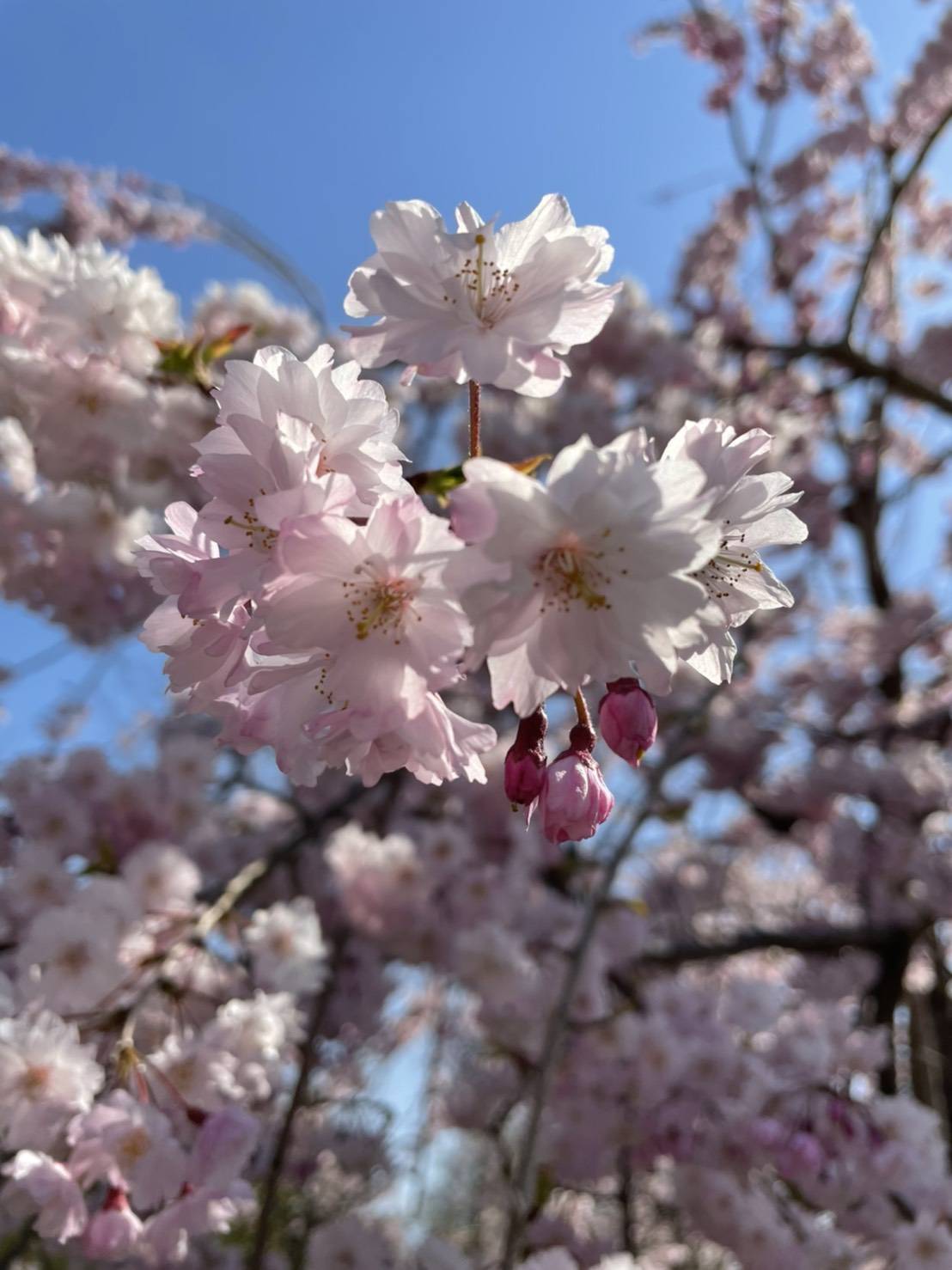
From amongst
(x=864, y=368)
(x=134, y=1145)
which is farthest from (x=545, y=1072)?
(x=864, y=368)

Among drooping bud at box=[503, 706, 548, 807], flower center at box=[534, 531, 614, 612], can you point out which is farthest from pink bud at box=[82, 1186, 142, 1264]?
flower center at box=[534, 531, 614, 612]

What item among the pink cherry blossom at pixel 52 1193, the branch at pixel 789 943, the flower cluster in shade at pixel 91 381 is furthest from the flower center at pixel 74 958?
the branch at pixel 789 943

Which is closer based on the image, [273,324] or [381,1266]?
[381,1266]

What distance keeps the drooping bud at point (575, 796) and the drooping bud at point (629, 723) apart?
0.16ft

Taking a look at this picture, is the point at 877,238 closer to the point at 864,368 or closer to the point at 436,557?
the point at 864,368

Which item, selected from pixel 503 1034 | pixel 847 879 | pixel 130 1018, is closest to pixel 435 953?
pixel 503 1034

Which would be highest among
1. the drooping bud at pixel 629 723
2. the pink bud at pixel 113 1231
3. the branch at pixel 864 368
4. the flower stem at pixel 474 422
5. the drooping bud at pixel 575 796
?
the branch at pixel 864 368

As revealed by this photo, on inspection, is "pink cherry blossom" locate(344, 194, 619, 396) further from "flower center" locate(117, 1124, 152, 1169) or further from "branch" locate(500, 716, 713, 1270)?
"branch" locate(500, 716, 713, 1270)

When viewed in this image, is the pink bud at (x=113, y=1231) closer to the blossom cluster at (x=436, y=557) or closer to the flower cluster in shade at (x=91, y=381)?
the blossom cluster at (x=436, y=557)

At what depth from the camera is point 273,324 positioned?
12.4 ft

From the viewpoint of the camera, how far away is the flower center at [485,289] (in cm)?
75

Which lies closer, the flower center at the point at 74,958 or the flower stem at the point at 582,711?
the flower stem at the point at 582,711

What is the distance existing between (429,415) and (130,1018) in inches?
198

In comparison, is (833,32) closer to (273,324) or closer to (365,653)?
(273,324)
